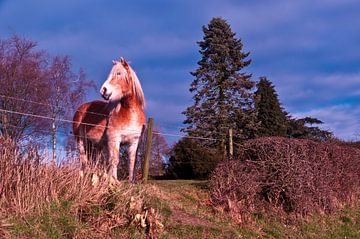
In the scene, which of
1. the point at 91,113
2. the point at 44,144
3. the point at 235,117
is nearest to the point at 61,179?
the point at 44,144

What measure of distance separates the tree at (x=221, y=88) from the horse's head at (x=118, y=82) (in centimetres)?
2172

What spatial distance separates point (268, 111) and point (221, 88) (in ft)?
14.3

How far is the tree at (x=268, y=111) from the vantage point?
34344 mm

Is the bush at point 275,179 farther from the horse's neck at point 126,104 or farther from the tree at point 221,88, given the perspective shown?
the tree at point 221,88

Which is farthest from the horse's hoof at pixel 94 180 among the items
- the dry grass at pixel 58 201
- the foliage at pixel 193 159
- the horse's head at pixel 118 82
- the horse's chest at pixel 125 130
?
the foliage at pixel 193 159

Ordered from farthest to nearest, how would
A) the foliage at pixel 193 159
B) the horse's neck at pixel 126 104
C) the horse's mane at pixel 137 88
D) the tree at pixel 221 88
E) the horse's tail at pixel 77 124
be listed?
the tree at pixel 221 88
the foliage at pixel 193 159
the horse's tail at pixel 77 124
the horse's mane at pixel 137 88
the horse's neck at pixel 126 104

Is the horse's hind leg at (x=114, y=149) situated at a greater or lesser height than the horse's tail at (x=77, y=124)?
lesser

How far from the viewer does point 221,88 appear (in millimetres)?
34562

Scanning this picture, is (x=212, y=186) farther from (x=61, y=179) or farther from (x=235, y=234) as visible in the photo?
(x=61, y=179)

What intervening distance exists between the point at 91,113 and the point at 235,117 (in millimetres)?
24125

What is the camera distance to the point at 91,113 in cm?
1062

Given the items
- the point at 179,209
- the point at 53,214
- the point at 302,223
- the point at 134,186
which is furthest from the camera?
the point at 302,223

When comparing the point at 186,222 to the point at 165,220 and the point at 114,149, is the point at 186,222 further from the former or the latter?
the point at 114,149

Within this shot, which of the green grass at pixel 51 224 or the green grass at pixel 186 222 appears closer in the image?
the green grass at pixel 51 224
